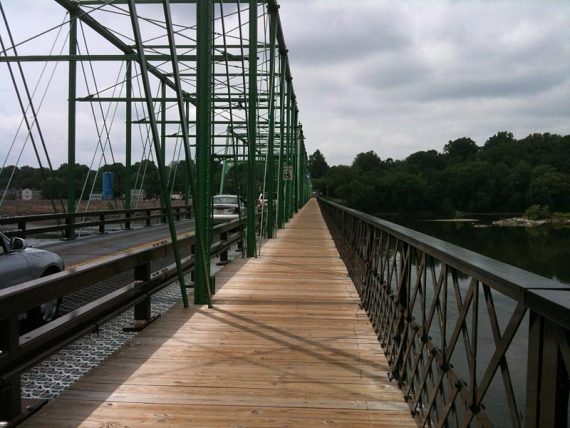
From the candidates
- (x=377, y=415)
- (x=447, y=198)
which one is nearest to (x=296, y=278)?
(x=377, y=415)

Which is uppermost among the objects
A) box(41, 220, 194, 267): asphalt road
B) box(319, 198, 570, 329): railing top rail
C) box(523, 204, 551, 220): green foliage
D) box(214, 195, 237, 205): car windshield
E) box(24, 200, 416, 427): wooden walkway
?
box(319, 198, 570, 329): railing top rail

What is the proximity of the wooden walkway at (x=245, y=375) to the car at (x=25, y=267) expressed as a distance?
123 cm

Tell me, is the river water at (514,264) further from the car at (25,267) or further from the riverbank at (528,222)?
the riverbank at (528,222)

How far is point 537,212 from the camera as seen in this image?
6081cm

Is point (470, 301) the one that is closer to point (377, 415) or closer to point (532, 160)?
point (377, 415)

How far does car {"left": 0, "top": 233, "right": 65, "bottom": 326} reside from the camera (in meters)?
5.79

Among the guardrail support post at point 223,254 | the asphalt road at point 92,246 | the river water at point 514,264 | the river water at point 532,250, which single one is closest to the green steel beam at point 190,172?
the river water at point 514,264

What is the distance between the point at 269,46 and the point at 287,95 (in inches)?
432

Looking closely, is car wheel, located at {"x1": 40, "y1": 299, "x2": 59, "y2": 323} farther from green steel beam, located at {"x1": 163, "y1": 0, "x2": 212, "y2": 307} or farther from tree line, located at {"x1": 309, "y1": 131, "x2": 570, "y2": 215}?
tree line, located at {"x1": 309, "y1": 131, "x2": 570, "y2": 215}

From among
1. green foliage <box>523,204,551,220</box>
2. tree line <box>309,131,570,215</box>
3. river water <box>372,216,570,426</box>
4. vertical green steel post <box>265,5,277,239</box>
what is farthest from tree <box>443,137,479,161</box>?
vertical green steel post <box>265,5,277,239</box>

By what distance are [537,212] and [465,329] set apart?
63.8m

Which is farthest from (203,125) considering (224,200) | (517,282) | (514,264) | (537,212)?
(537,212)

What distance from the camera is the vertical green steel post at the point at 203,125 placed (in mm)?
6977

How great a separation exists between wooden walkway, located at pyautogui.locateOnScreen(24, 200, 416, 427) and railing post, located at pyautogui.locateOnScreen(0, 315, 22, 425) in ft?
0.46
